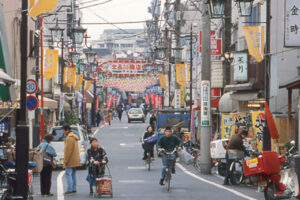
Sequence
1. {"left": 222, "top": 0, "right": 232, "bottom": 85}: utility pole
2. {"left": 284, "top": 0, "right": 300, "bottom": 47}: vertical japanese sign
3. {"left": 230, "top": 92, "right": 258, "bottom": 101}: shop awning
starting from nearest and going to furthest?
{"left": 284, "top": 0, "right": 300, "bottom": 47}: vertical japanese sign → {"left": 230, "top": 92, "right": 258, "bottom": 101}: shop awning → {"left": 222, "top": 0, "right": 232, "bottom": 85}: utility pole

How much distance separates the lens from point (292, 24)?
21.5 meters

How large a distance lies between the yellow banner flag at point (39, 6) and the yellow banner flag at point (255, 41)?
1396cm

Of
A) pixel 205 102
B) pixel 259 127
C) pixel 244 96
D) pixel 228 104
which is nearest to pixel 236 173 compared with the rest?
pixel 259 127

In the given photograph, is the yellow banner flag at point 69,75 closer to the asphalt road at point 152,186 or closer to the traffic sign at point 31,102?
the asphalt road at point 152,186

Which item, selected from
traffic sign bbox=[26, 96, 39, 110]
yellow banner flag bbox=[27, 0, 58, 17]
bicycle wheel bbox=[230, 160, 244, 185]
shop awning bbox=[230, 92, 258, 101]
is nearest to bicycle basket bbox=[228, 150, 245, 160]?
bicycle wheel bbox=[230, 160, 244, 185]

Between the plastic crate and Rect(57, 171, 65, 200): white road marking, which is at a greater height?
the plastic crate

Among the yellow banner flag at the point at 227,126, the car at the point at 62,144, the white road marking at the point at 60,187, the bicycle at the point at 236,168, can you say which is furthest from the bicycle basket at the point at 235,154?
the car at the point at 62,144

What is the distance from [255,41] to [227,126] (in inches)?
163

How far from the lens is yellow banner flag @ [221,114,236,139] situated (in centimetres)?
3061

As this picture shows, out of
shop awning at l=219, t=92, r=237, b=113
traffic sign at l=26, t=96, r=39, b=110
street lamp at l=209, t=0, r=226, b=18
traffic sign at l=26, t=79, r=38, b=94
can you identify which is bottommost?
shop awning at l=219, t=92, r=237, b=113

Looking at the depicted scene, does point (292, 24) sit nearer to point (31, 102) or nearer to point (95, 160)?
point (95, 160)

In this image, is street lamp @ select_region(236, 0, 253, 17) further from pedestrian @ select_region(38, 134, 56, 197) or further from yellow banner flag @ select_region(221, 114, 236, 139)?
yellow banner flag @ select_region(221, 114, 236, 139)

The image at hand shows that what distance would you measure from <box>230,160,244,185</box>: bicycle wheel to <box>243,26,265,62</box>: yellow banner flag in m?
8.13

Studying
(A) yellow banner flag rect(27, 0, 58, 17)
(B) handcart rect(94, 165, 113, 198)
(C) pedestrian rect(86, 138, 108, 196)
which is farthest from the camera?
(C) pedestrian rect(86, 138, 108, 196)
